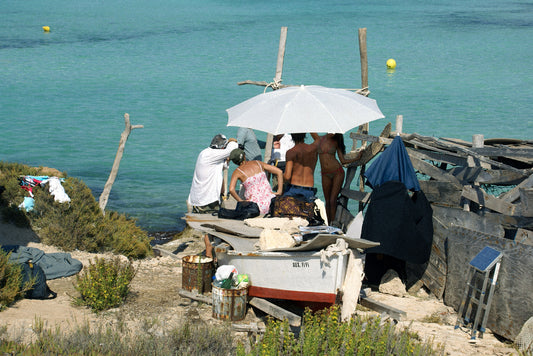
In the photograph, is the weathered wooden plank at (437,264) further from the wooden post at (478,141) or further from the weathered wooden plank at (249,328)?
the weathered wooden plank at (249,328)

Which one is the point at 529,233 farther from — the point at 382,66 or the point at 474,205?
the point at 382,66

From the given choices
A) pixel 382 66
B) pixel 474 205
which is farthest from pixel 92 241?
pixel 382 66

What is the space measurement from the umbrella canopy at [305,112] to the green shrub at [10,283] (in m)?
3.37

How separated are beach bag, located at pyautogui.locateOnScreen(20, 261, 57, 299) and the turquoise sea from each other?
308 inches

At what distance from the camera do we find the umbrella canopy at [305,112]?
856cm

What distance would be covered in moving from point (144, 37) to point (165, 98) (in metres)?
23.6

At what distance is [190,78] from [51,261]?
3062 cm

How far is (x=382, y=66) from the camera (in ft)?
143

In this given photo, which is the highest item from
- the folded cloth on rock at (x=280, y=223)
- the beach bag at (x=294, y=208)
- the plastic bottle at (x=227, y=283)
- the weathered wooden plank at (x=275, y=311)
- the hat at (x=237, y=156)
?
the hat at (x=237, y=156)

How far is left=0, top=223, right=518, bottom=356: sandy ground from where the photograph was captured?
6867 millimetres

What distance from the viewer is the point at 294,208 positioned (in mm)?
8664

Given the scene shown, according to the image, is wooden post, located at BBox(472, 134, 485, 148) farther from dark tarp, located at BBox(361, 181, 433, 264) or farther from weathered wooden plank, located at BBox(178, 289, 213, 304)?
weathered wooden plank, located at BBox(178, 289, 213, 304)

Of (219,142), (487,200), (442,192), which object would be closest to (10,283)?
(219,142)

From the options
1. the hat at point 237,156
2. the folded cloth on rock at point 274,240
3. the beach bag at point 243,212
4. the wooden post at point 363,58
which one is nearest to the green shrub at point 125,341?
the folded cloth on rock at point 274,240
